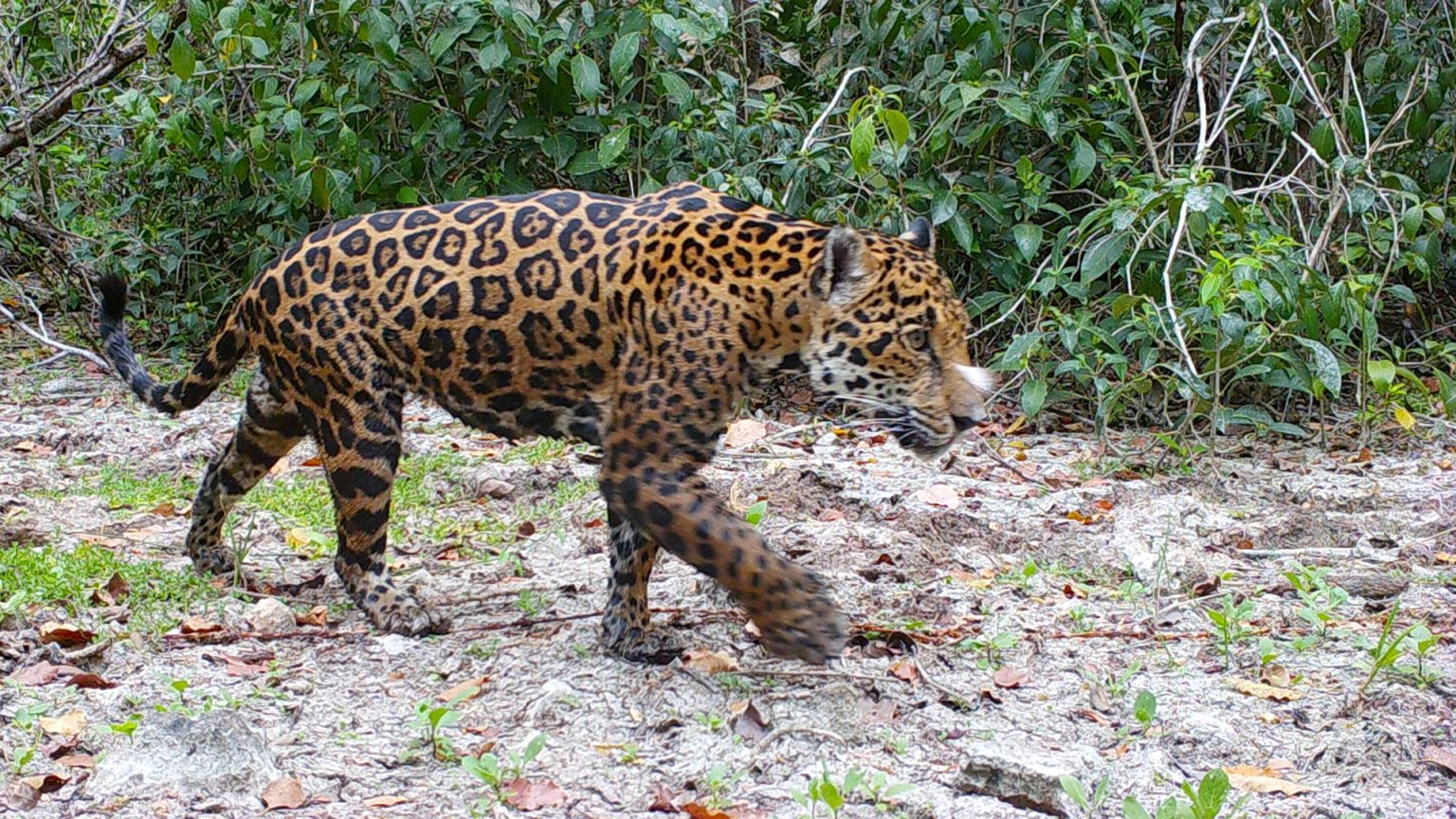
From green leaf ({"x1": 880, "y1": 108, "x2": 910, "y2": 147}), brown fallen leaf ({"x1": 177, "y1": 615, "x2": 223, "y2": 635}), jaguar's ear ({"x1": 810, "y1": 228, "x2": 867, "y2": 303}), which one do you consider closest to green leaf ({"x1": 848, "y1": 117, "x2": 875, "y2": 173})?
green leaf ({"x1": 880, "y1": 108, "x2": 910, "y2": 147})

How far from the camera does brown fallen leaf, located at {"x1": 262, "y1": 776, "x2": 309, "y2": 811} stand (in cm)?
408

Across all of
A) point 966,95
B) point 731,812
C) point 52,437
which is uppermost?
point 966,95

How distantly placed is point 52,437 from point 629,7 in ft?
12.3

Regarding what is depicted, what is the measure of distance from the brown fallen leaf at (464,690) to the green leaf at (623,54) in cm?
380

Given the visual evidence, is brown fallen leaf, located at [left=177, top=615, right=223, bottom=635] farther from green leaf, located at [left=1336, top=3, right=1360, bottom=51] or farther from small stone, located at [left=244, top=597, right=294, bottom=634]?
green leaf, located at [left=1336, top=3, right=1360, bottom=51]

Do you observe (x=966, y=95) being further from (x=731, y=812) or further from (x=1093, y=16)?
(x=731, y=812)

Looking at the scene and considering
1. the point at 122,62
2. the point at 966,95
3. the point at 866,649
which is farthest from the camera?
the point at 122,62

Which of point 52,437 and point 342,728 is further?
point 52,437

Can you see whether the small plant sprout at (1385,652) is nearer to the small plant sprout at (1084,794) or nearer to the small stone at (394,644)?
the small plant sprout at (1084,794)

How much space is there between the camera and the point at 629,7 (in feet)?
26.8

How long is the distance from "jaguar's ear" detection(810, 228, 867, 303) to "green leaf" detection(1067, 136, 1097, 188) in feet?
11.7

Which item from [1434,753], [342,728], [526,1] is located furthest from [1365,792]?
[526,1]

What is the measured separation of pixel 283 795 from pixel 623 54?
470cm

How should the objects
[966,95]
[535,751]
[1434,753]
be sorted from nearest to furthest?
[535,751]
[1434,753]
[966,95]
